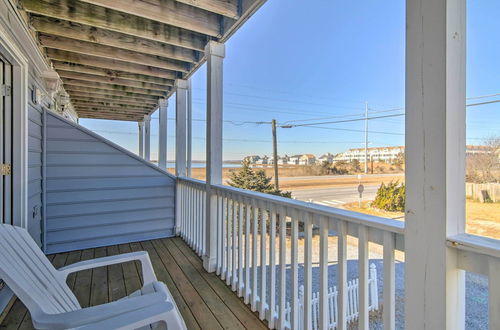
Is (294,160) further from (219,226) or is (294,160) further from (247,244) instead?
(219,226)

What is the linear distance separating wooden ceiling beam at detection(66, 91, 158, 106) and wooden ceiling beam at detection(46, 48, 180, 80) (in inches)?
65.8

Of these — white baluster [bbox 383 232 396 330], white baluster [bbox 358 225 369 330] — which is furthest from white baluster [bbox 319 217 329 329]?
white baluster [bbox 383 232 396 330]

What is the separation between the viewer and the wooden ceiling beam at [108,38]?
2.70 meters

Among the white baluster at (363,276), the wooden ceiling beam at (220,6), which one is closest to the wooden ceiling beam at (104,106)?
the wooden ceiling beam at (220,6)

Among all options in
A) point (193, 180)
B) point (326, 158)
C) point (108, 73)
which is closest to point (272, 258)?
point (326, 158)

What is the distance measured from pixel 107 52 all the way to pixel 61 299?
9.71 ft

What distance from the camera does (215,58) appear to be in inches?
106

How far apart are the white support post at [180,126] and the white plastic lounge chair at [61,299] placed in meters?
2.50

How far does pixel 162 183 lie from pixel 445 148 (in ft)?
12.3

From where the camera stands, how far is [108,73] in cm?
394

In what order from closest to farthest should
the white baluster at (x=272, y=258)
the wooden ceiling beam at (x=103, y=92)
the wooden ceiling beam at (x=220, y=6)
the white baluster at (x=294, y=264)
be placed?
the white baluster at (x=294, y=264) < the white baluster at (x=272, y=258) < the wooden ceiling beam at (x=220, y=6) < the wooden ceiling beam at (x=103, y=92)

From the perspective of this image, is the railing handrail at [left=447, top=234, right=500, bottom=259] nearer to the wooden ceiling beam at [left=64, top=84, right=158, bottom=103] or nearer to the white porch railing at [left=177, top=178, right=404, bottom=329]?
the white porch railing at [left=177, top=178, right=404, bottom=329]

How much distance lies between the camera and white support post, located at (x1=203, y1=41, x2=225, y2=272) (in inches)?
105

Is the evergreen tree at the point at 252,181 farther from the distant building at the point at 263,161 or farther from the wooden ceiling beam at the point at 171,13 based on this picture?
the wooden ceiling beam at the point at 171,13
